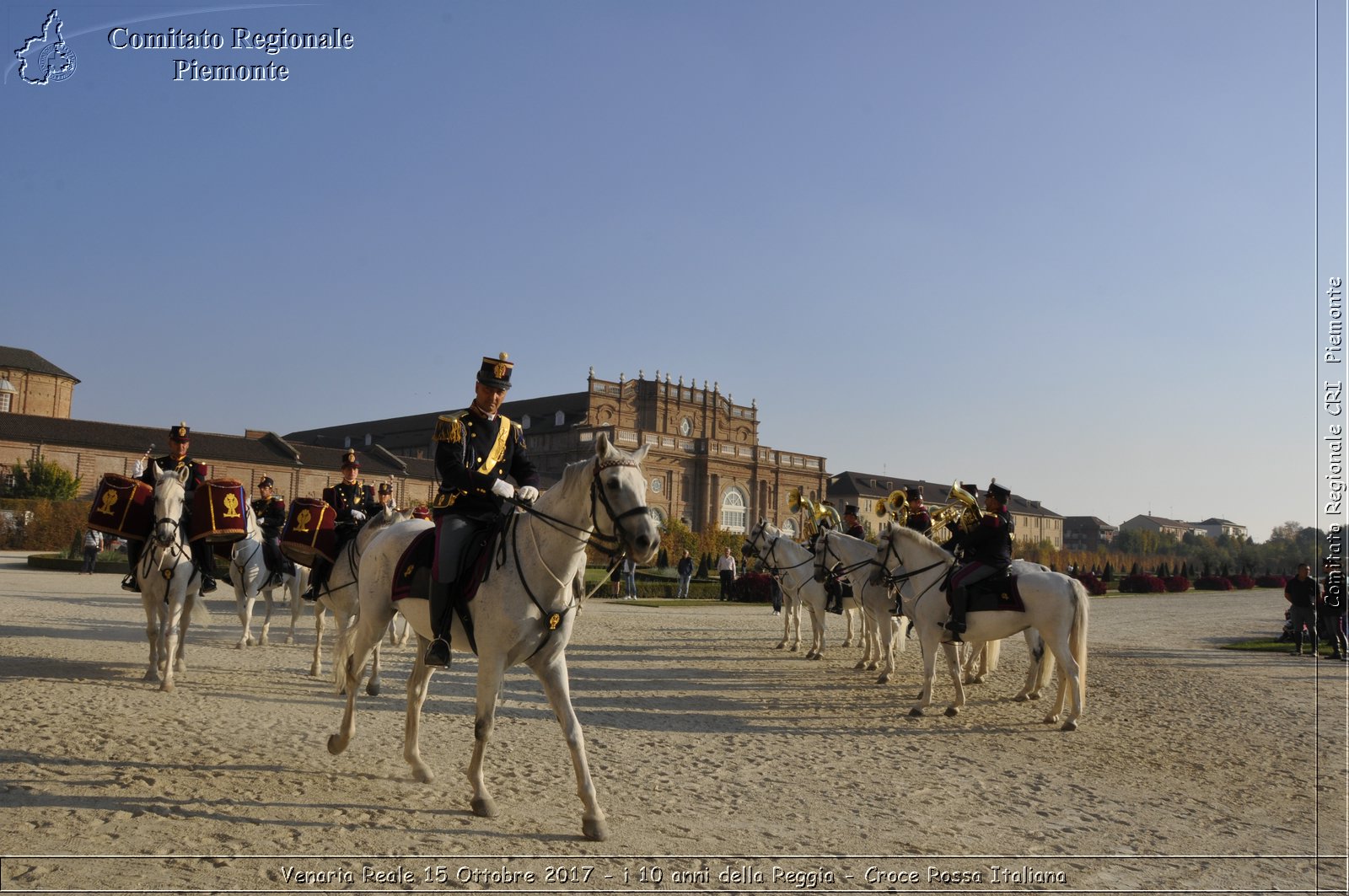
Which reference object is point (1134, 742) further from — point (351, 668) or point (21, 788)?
point (21, 788)

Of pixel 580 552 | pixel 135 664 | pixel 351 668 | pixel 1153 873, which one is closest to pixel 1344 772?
pixel 1153 873

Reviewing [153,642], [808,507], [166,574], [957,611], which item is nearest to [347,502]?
[166,574]

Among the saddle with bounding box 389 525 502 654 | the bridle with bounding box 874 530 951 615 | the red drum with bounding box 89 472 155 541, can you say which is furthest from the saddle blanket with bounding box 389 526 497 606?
the bridle with bounding box 874 530 951 615

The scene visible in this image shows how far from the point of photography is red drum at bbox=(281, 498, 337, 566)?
35.8 feet

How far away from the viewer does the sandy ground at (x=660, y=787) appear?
5.20m

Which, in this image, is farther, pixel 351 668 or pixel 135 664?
pixel 135 664

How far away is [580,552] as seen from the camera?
236 inches

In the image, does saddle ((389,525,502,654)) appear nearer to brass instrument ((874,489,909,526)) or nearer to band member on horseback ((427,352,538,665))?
band member on horseback ((427,352,538,665))

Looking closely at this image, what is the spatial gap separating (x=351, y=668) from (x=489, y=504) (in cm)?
180

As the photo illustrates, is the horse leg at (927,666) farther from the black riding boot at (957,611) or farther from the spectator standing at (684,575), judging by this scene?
the spectator standing at (684,575)

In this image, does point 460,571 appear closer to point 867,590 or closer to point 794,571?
point 867,590

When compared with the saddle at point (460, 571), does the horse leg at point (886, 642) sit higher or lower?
lower

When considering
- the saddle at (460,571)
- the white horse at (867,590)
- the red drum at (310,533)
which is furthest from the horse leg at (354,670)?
the white horse at (867,590)

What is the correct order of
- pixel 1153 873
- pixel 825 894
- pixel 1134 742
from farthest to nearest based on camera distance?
pixel 1134 742
pixel 1153 873
pixel 825 894
